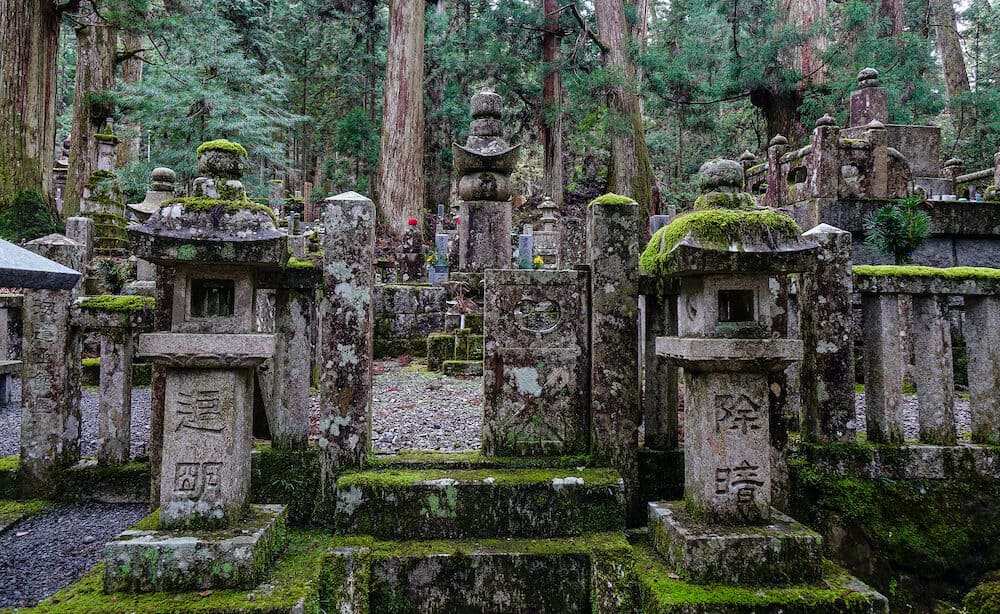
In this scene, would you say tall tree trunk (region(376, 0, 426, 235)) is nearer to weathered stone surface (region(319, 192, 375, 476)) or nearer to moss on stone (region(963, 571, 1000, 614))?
weathered stone surface (region(319, 192, 375, 476))

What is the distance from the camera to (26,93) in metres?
10.6

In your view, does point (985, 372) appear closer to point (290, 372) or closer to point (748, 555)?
point (748, 555)

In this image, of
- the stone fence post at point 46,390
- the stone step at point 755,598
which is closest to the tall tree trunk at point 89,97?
the stone fence post at point 46,390

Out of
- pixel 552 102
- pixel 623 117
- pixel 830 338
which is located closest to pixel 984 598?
pixel 830 338

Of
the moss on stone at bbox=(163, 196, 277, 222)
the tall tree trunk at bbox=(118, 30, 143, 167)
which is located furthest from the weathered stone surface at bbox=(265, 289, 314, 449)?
the tall tree trunk at bbox=(118, 30, 143, 167)

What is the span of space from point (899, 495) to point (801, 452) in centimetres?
62

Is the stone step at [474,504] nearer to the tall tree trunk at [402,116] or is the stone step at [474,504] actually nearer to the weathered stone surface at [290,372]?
the weathered stone surface at [290,372]

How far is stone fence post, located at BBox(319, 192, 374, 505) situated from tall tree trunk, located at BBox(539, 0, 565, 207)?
1567 centimetres

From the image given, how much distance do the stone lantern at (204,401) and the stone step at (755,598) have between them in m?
1.82

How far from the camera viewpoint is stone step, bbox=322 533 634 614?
2828 mm

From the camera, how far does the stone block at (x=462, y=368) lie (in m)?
7.49

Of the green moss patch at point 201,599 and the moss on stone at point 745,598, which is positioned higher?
the green moss patch at point 201,599

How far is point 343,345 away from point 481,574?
142 cm

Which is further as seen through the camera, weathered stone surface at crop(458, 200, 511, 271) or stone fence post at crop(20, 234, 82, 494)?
weathered stone surface at crop(458, 200, 511, 271)
